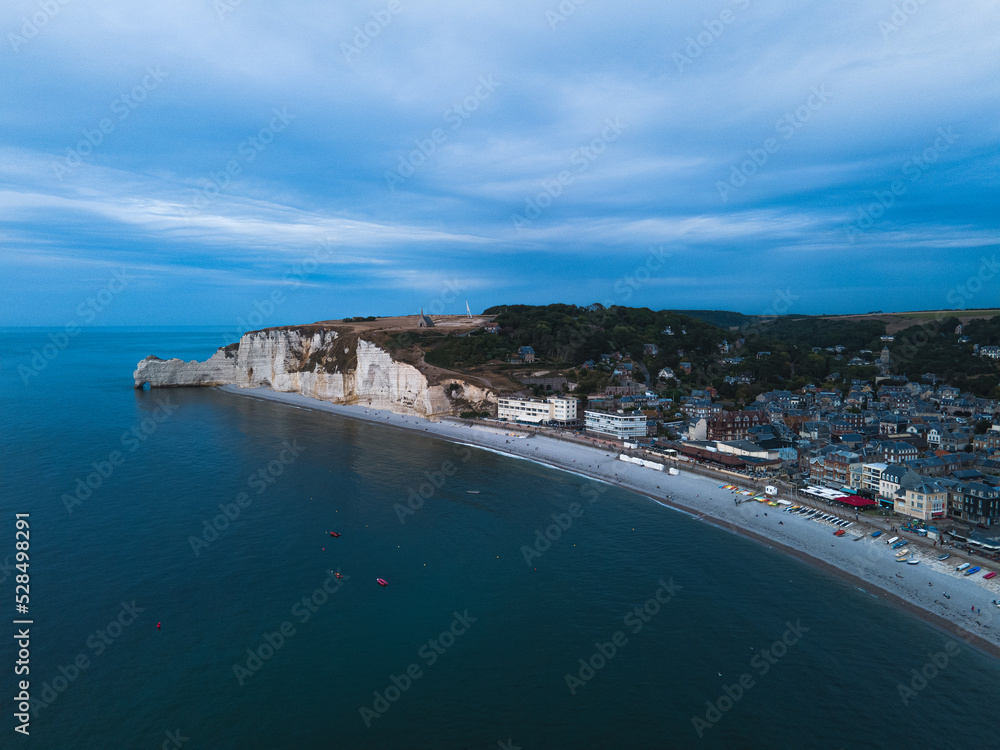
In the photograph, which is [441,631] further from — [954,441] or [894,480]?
[954,441]

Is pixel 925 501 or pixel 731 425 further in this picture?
pixel 731 425

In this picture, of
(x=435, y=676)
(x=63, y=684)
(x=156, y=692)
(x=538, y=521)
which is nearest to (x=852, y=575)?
(x=538, y=521)

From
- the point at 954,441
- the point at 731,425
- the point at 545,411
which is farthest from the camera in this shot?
the point at 545,411

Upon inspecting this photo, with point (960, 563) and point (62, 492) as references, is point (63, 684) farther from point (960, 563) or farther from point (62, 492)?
point (960, 563)

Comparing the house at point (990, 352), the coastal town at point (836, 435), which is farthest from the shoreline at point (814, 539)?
the house at point (990, 352)

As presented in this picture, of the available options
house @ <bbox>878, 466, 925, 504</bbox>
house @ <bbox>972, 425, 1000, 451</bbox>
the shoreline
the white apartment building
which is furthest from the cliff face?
house @ <bbox>972, 425, 1000, 451</bbox>

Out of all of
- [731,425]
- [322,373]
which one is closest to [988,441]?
[731,425]
